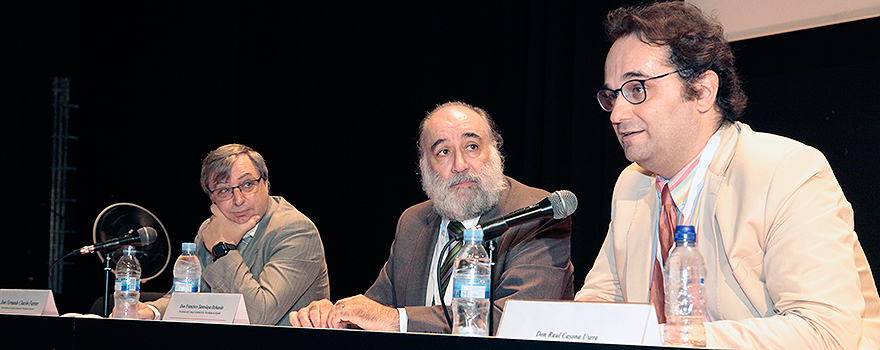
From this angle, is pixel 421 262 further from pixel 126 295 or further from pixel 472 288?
pixel 472 288

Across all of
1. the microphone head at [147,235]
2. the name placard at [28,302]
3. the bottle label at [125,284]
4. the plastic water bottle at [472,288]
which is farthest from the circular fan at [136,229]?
the plastic water bottle at [472,288]

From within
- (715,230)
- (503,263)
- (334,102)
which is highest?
(334,102)

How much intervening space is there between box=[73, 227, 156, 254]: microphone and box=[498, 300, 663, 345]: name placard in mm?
1844

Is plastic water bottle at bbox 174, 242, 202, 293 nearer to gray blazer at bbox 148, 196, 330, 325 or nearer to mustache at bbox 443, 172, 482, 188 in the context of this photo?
gray blazer at bbox 148, 196, 330, 325

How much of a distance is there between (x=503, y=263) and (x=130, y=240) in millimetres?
1377

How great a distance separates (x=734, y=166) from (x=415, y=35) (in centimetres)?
305

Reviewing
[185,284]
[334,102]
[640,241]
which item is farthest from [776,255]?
[334,102]

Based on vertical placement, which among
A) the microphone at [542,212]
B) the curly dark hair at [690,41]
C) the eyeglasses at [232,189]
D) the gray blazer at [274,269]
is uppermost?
the curly dark hair at [690,41]

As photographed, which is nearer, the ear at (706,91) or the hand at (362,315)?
the ear at (706,91)

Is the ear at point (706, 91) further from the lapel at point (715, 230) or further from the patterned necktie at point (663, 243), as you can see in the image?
the patterned necktie at point (663, 243)

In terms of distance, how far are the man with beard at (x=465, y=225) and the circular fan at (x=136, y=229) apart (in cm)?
97

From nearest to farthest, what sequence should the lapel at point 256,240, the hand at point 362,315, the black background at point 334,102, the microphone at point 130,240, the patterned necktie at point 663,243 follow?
1. the patterned necktie at point 663,243
2. the hand at point 362,315
3. the microphone at point 130,240
4. the black background at point 334,102
5. the lapel at point 256,240

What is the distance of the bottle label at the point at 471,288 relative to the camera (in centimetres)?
159

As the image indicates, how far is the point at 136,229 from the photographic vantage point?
3051 mm
